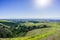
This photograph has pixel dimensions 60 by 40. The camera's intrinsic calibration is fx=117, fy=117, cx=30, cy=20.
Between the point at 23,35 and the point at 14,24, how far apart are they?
3.05 meters

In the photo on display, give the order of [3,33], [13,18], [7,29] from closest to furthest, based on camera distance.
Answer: [3,33], [7,29], [13,18]

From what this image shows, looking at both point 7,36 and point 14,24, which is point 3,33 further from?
point 14,24

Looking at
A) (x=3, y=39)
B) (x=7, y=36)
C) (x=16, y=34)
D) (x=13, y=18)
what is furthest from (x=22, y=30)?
(x=13, y=18)

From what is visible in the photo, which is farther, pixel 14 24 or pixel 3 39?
pixel 14 24

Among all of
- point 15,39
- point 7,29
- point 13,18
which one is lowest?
point 15,39

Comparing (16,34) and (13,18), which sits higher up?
(13,18)

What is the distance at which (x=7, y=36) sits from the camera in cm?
1506

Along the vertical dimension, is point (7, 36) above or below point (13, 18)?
below

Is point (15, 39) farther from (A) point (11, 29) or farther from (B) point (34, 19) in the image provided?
(B) point (34, 19)

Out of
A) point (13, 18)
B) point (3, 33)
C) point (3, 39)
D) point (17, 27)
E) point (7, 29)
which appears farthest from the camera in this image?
point (13, 18)

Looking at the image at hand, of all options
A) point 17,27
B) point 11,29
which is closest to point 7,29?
point 11,29

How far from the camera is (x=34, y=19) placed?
858 inches

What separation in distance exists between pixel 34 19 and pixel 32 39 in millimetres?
9484

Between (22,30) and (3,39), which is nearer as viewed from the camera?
(3,39)
